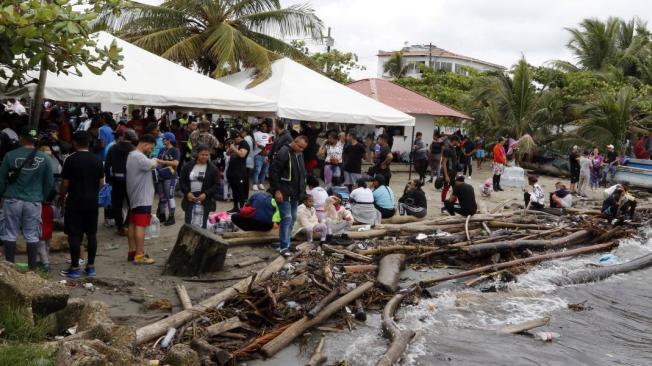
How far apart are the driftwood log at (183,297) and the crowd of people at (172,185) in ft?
3.91

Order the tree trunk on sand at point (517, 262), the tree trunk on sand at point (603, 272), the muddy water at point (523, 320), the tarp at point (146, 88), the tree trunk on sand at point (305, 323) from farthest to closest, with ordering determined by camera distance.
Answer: the tree trunk on sand at point (603, 272) < the tarp at point (146, 88) < the tree trunk on sand at point (517, 262) < the muddy water at point (523, 320) < the tree trunk on sand at point (305, 323)

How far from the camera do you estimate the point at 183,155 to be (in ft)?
49.2

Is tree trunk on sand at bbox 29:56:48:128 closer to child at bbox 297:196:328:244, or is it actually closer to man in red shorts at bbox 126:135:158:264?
man in red shorts at bbox 126:135:158:264

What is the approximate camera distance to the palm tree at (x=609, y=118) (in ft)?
80.9

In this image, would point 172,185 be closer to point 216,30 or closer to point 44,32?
point 44,32

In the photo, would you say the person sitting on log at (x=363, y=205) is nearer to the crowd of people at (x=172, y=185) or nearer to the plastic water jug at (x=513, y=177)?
the crowd of people at (x=172, y=185)

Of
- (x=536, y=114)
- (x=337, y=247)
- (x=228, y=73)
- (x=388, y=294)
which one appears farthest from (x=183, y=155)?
(x=536, y=114)

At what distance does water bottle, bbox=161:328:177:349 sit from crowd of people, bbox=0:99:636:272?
6.99ft

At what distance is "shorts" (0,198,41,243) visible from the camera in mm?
7027

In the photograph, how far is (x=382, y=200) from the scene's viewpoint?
41.2 feet

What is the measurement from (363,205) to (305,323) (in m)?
5.04

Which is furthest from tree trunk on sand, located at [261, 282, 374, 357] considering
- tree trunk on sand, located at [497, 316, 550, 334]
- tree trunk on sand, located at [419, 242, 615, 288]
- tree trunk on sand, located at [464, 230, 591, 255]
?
tree trunk on sand, located at [464, 230, 591, 255]

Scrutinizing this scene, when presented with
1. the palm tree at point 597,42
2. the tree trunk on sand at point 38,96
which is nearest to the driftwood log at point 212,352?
the tree trunk on sand at point 38,96

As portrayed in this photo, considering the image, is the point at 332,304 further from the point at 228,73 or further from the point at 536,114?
the point at 536,114
